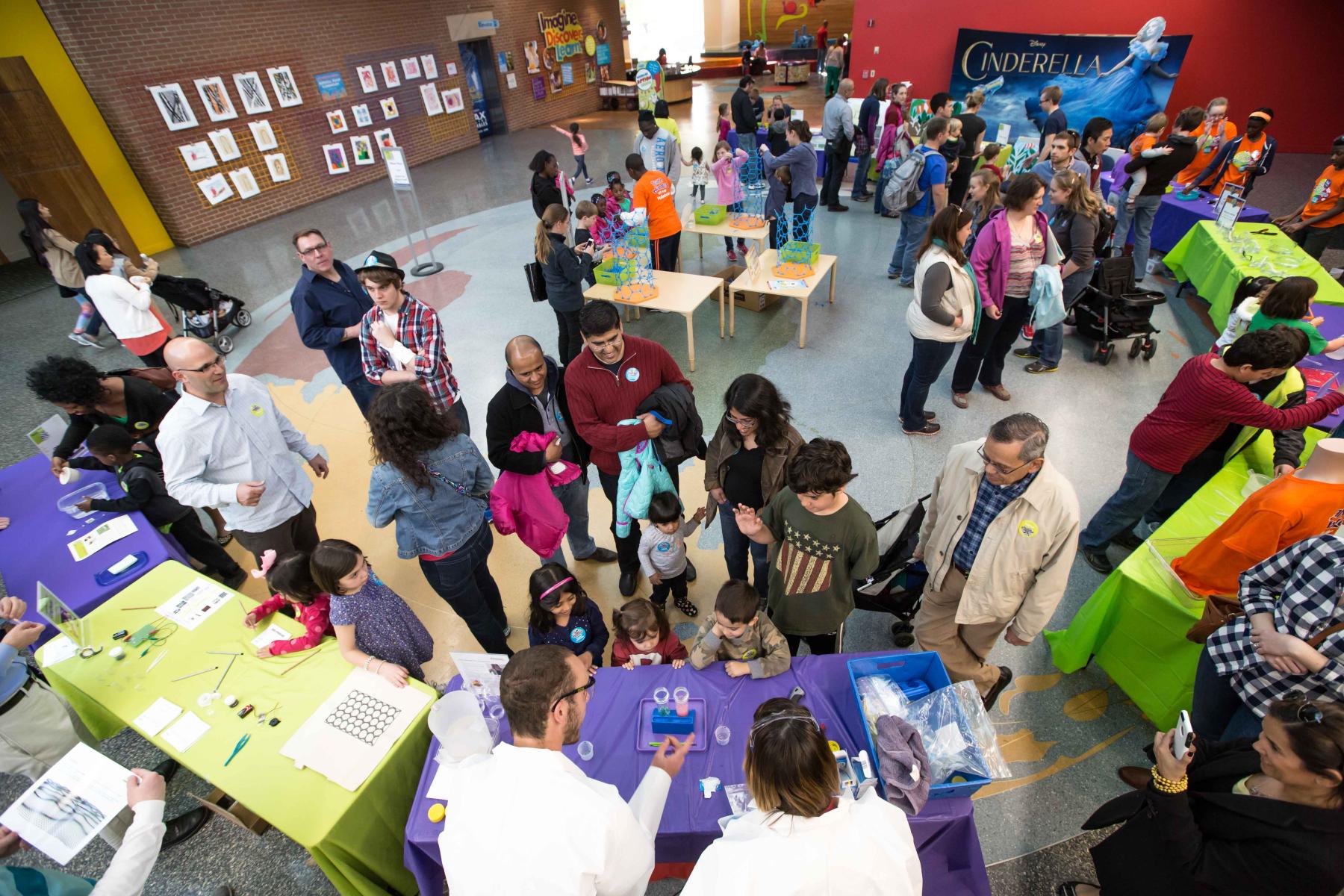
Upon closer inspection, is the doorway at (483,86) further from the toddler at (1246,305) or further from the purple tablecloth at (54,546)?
the toddler at (1246,305)

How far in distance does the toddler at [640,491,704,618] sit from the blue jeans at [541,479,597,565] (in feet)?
1.60

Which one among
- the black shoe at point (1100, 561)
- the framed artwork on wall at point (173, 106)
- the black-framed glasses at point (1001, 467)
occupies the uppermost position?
the framed artwork on wall at point (173, 106)

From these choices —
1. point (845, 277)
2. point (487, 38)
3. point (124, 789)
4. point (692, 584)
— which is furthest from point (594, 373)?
point (487, 38)

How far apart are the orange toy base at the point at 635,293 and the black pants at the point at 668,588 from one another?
2967 millimetres

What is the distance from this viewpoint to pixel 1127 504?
3318mm

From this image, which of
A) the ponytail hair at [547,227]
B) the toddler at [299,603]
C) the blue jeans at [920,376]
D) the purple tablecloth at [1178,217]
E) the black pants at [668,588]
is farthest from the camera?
the purple tablecloth at [1178,217]

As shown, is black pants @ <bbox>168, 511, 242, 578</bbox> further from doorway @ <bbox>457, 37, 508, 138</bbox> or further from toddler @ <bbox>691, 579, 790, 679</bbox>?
doorway @ <bbox>457, 37, 508, 138</bbox>

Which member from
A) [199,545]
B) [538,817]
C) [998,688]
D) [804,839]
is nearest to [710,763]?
[804,839]

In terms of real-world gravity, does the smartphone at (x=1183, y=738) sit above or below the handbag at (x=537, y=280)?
below

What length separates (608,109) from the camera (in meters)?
17.1

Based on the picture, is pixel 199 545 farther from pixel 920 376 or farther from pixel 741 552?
pixel 920 376

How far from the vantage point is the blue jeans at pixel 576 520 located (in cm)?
341

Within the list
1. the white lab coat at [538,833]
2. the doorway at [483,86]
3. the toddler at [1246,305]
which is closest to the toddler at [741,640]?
the white lab coat at [538,833]

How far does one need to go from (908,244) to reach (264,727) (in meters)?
7.05
